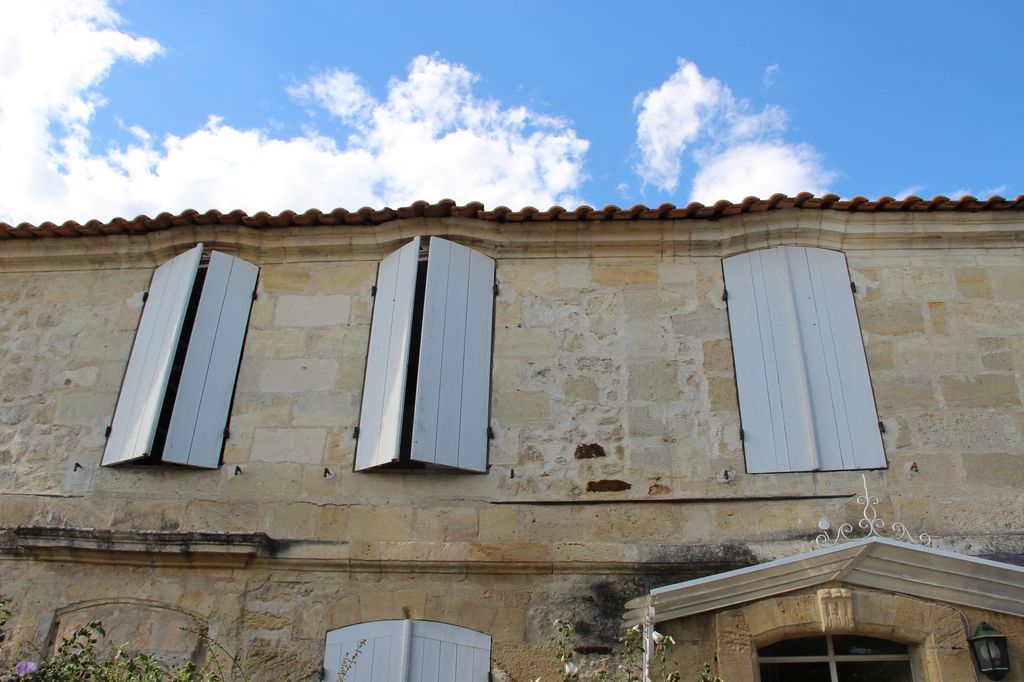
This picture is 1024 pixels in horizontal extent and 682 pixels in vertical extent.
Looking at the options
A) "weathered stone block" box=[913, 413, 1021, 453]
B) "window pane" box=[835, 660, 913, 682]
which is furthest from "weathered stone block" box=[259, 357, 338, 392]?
"weathered stone block" box=[913, 413, 1021, 453]

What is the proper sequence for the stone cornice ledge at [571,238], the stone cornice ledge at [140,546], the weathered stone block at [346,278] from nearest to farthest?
1. the stone cornice ledge at [140,546]
2. the stone cornice ledge at [571,238]
3. the weathered stone block at [346,278]

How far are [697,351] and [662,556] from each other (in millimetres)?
1388

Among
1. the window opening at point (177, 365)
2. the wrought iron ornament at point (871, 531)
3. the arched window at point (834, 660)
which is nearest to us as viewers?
the arched window at point (834, 660)

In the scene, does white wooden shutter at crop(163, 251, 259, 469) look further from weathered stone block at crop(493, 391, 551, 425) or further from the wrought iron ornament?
the wrought iron ornament

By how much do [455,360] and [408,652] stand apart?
5.72 feet

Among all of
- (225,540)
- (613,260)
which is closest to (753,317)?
(613,260)

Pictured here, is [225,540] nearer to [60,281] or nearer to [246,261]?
[246,261]

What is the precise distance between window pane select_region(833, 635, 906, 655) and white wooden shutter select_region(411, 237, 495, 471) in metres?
2.16

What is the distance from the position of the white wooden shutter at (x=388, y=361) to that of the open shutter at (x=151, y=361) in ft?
4.14

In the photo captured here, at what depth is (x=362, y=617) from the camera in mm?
4598

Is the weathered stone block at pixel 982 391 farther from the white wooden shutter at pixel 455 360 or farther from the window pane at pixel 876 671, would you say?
the white wooden shutter at pixel 455 360

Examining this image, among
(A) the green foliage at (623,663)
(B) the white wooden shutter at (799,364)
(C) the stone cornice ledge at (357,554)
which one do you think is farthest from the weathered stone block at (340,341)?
(B) the white wooden shutter at (799,364)

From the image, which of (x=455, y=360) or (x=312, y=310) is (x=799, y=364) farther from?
(x=312, y=310)

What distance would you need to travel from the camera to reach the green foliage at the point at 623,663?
13.0 ft
